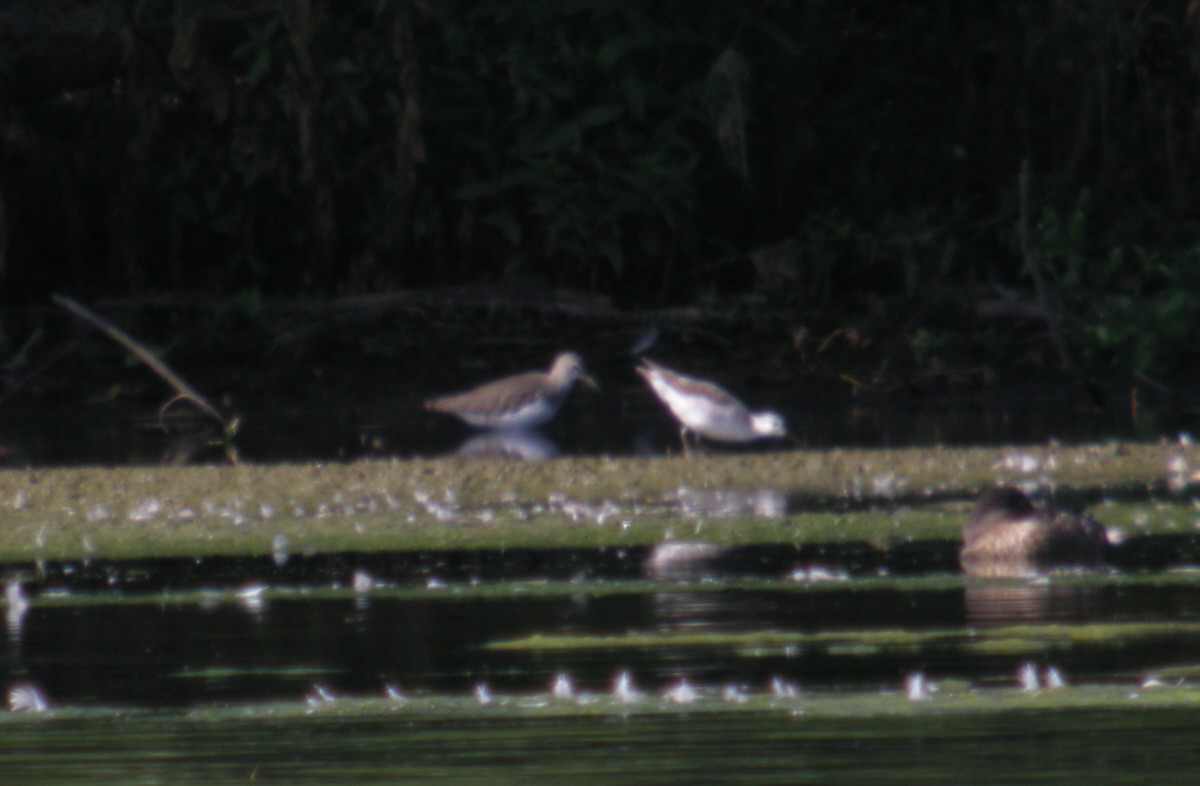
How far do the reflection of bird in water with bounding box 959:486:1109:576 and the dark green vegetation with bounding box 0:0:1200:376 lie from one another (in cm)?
867

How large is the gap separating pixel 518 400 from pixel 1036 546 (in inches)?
A: 300

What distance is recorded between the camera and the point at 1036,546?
8.46 m

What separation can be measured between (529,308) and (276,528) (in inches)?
335

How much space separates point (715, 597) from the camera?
25.3 ft

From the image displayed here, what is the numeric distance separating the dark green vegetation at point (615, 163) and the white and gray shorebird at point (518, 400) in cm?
176

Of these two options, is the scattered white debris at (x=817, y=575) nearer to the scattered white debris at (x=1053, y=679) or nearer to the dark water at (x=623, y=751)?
the scattered white debris at (x=1053, y=679)

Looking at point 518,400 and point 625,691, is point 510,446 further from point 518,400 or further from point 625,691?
point 625,691

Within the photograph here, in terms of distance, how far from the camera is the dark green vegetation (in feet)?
56.4

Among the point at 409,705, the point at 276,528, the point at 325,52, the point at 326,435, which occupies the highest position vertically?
the point at 325,52

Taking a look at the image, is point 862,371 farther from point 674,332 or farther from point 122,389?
point 122,389

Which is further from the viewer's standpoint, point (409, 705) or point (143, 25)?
point (143, 25)

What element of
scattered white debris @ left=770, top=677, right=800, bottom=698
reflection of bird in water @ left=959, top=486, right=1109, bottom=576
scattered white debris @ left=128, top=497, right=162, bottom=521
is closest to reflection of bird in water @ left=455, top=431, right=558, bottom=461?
scattered white debris @ left=128, top=497, right=162, bottom=521

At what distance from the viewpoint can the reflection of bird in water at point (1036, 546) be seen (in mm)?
8352

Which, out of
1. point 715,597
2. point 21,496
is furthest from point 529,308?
point 715,597
